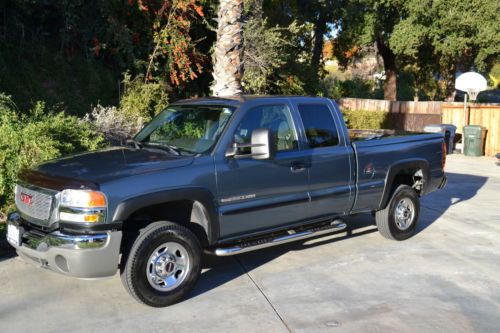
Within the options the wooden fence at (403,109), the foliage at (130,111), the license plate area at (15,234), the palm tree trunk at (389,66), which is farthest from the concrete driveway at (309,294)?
the palm tree trunk at (389,66)

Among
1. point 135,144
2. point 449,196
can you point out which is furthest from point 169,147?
point 449,196

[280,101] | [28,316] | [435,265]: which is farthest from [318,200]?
[28,316]

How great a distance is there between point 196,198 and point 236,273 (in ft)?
4.38

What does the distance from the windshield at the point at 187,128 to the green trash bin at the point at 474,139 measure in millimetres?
14552

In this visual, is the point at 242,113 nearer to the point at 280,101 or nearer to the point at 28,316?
the point at 280,101

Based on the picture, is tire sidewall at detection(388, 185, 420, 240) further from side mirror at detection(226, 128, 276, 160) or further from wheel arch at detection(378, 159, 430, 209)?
side mirror at detection(226, 128, 276, 160)

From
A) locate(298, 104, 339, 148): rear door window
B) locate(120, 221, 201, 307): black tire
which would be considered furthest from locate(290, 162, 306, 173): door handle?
locate(120, 221, 201, 307): black tire

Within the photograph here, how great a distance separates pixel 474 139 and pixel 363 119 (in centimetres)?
506

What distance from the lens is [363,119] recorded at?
22.4m

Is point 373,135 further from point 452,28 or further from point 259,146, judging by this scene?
point 452,28

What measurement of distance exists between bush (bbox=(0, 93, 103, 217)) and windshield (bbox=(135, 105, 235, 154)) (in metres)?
2.16

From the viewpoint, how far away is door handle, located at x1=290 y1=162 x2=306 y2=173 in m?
5.93

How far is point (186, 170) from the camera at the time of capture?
16.8ft

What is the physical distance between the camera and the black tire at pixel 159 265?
189 inches
